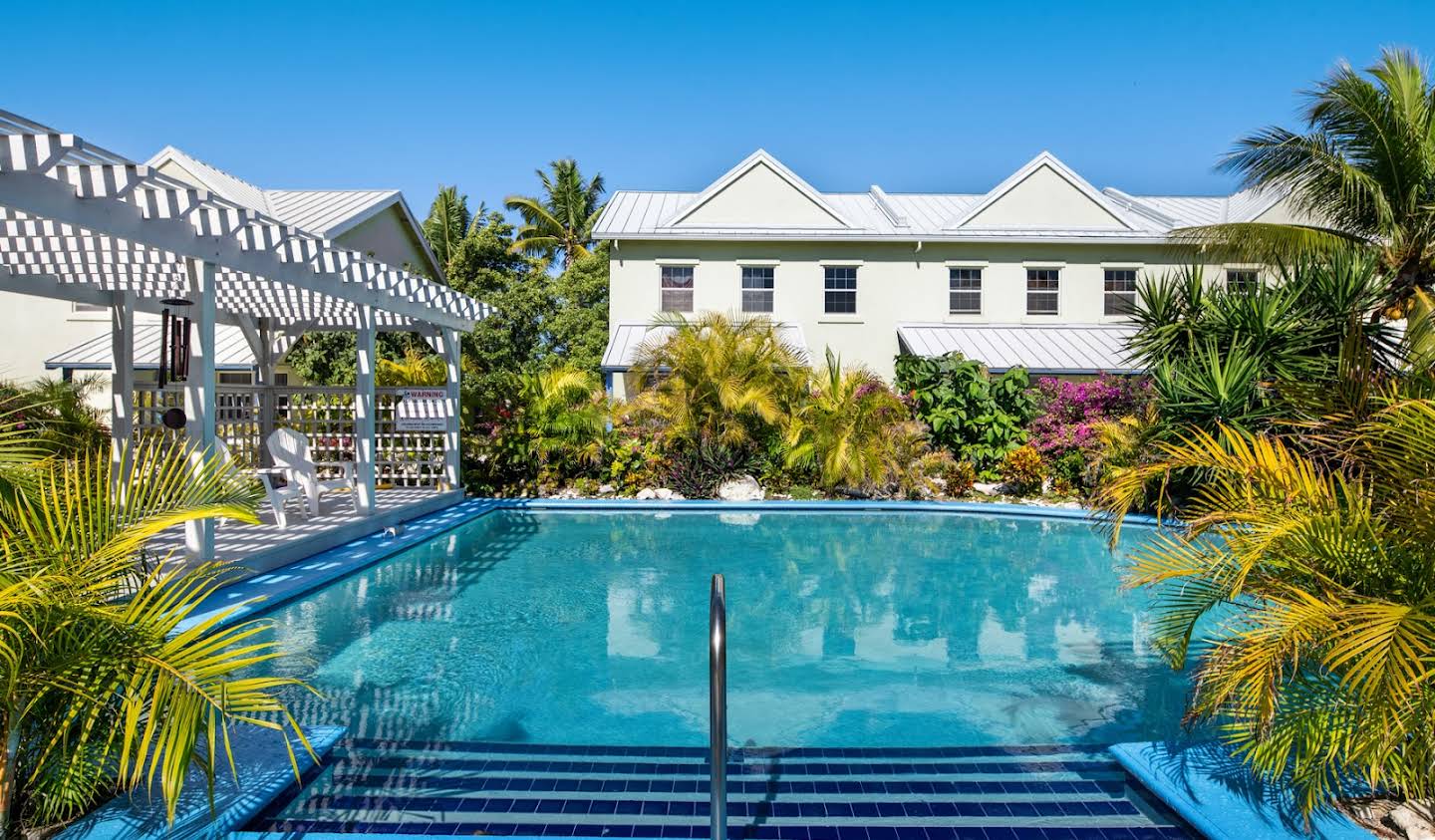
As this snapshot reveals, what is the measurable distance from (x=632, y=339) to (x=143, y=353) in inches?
419

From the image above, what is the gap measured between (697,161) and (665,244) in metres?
18.9

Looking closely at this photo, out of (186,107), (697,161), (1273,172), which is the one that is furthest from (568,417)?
(697,161)

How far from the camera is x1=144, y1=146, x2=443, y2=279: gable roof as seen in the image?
61.4 ft

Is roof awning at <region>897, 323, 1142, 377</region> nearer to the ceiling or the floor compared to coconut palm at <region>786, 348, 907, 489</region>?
nearer to the ceiling

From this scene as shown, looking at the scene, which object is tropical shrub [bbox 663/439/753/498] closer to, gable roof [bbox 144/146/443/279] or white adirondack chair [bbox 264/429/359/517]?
white adirondack chair [bbox 264/429/359/517]

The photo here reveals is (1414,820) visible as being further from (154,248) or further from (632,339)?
(632,339)

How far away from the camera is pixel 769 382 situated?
15.6 meters

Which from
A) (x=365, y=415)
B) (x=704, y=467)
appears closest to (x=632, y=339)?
(x=704, y=467)

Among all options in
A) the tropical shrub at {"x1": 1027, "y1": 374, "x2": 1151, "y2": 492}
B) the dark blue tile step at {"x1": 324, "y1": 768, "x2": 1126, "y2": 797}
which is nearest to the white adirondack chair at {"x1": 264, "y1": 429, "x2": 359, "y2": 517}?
the dark blue tile step at {"x1": 324, "y1": 768, "x2": 1126, "y2": 797}

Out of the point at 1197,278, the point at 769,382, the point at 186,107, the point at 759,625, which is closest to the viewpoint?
the point at 759,625

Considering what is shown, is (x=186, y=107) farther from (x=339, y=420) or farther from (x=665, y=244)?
(x=665, y=244)

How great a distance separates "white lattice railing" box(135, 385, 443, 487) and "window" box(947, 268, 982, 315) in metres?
13.6

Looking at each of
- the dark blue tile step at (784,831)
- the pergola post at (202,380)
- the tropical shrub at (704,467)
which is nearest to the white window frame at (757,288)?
the tropical shrub at (704,467)

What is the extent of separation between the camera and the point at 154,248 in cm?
717
